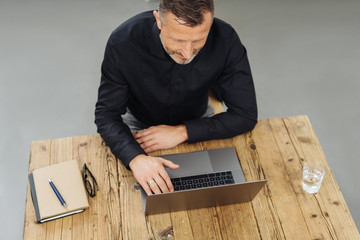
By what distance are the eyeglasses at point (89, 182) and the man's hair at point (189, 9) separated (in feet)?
2.18

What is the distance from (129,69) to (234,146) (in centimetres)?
54

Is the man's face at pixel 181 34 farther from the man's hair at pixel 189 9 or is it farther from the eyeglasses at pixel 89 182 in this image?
the eyeglasses at pixel 89 182

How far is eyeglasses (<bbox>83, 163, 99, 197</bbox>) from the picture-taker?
1.74 metres

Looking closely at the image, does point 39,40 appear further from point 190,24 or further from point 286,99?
point 190,24

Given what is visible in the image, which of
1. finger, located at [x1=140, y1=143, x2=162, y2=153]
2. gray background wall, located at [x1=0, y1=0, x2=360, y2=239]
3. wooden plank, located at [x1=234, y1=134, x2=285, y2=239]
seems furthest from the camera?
gray background wall, located at [x1=0, y1=0, x2=360, y2=239]

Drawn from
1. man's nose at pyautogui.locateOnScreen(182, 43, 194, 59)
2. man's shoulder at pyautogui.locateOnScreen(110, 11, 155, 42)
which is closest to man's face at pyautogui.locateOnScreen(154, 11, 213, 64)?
man's nose at pyautogui.locateOnScreen(182, 43, 194, 59)

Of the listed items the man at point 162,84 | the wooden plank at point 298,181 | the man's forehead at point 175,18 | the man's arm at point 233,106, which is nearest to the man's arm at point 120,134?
the man at point 162,84

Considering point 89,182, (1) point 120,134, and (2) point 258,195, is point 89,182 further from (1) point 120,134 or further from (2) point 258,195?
(2) point 258,195

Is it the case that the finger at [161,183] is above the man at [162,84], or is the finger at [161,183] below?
below

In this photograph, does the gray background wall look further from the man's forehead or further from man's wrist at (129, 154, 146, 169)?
the man's forehead

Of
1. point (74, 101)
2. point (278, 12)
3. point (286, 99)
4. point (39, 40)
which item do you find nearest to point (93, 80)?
point (74, 101)

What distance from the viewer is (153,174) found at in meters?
1.74

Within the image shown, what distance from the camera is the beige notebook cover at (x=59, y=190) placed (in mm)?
1655

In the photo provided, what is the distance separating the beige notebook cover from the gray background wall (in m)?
1.02
